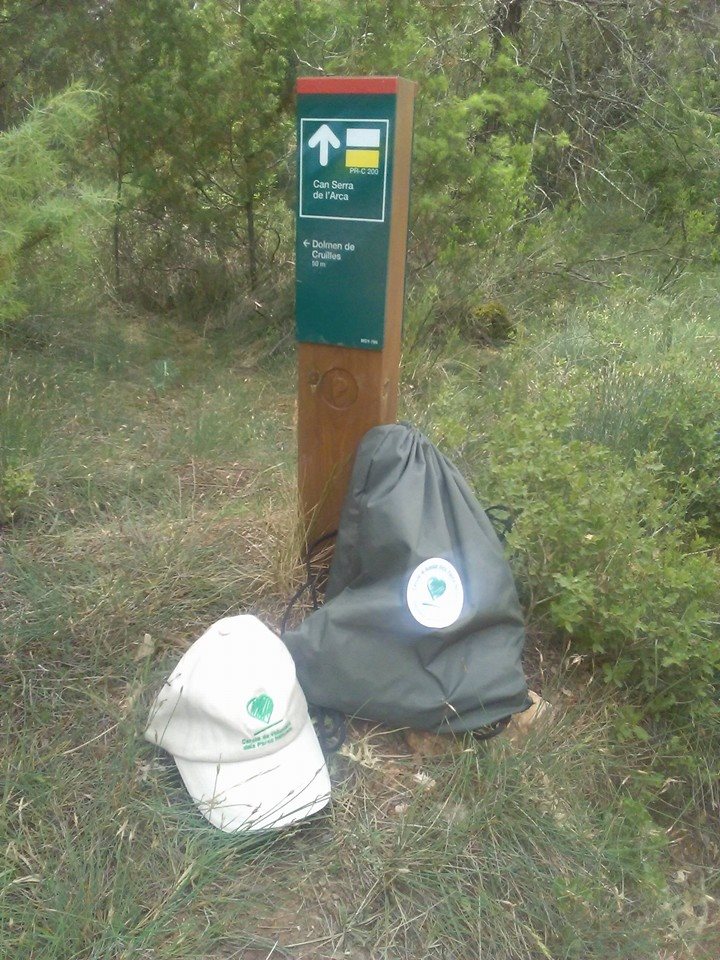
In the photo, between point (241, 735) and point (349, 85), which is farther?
point (349, 85)

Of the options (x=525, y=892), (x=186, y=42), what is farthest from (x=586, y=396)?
(x=186, y=42)

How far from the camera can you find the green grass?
6.35ft

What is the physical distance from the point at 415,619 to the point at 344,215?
1198 millimetres

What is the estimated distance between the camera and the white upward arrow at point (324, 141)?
251cm

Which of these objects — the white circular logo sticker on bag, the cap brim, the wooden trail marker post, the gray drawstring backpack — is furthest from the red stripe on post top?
the cap brim

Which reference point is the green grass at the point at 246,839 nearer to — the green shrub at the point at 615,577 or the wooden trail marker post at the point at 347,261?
the green shrub at the point at 615,577

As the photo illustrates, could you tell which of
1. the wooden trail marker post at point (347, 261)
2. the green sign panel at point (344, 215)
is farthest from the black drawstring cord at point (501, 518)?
the green sign panel at point (344, 215)

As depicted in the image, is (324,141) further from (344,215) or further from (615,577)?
(615,577)

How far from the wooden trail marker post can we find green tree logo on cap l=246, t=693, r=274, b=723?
870 millimetres

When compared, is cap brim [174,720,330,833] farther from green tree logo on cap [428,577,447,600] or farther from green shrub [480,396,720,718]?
green shrub [480,396,720,718]

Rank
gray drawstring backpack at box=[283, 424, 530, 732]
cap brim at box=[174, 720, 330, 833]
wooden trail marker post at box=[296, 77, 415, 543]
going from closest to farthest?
cap brim at box=[174, 720, 330, 833] → gray drawstring backpack at box=[283, 424, 530, 732] → wooden trail marker post at box=[296, 77, 415, 543]

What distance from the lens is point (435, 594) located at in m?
2.40

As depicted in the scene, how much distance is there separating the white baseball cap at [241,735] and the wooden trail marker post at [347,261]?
794 millimetres

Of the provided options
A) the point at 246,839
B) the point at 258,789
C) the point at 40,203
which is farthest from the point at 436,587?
the point at 40,203
